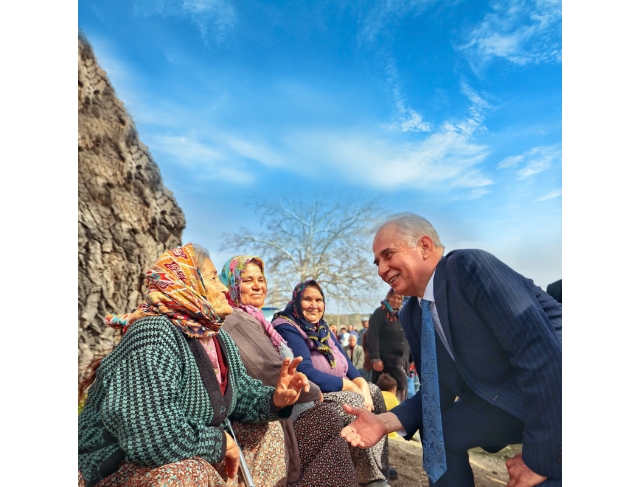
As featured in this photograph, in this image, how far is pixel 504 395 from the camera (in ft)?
5.26

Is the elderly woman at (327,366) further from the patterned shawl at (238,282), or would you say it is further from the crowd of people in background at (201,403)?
the patterned shawl at (238,282)

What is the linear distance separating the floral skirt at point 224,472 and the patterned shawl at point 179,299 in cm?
43

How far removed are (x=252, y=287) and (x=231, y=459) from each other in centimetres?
125

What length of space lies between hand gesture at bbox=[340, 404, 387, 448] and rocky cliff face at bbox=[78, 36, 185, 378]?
10.8 ft

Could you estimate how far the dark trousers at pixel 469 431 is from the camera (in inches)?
65.7

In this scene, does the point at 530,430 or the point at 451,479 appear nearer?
the point at 530,430

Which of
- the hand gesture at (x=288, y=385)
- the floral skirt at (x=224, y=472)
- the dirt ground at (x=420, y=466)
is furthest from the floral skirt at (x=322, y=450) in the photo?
the dirt ground at (x=420, y=466)

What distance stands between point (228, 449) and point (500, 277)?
113 cm

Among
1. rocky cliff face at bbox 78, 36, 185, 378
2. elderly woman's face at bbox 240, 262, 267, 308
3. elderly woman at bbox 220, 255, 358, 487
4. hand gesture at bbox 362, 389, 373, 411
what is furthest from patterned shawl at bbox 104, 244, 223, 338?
rocky cliff face at bbox 78, 36, 185, 378

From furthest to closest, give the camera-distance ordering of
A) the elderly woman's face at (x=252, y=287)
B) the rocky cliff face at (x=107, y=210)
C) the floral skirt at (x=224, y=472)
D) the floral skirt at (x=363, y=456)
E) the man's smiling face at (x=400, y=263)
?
the rocky cliff face at (x=107, y=210) → the elderly woman's face at (x=252, y=287) → the floral skirt at (x=363, y=456) → the man's smiling face at (x=400, y=263) → the floral skirt at (x=224, y=472)
